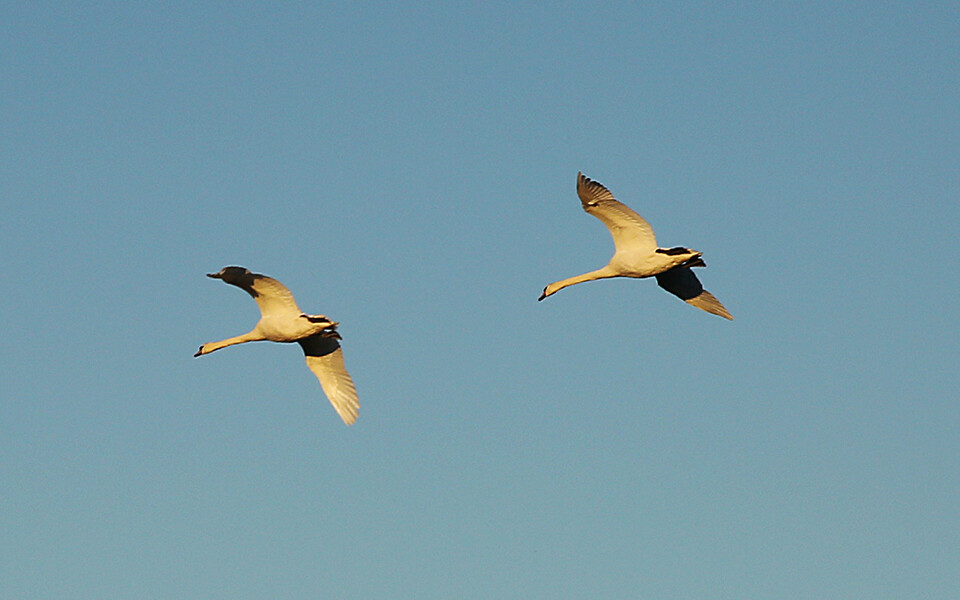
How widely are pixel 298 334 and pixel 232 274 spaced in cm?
392

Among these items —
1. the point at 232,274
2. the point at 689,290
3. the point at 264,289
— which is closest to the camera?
the point at 232,274

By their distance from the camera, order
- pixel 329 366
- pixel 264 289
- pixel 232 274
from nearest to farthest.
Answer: pixel 232 274
pixel 264 289
pixel 329 366

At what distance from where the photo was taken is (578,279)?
65688 mm

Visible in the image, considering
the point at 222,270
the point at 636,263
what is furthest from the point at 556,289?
the point at 222,270

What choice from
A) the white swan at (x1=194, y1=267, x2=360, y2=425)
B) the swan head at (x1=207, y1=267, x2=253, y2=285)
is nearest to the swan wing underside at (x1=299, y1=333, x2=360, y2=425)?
the white swan at (x1=194, y1=267, x2=360, y2=425)

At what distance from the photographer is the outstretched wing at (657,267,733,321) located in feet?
219

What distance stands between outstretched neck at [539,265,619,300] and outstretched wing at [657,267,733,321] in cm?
313

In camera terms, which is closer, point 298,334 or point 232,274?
point 232,274

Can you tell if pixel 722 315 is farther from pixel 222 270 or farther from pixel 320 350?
pixel 222 270

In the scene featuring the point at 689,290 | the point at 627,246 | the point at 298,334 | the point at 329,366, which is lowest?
the point at 329,366

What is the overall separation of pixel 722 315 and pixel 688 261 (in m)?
5.11

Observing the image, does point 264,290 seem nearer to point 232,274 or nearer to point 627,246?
point 232,274

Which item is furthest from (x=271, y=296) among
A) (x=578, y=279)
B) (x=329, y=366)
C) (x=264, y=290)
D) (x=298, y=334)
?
(x=578, y=279)

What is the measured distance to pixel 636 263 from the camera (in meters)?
63.0
